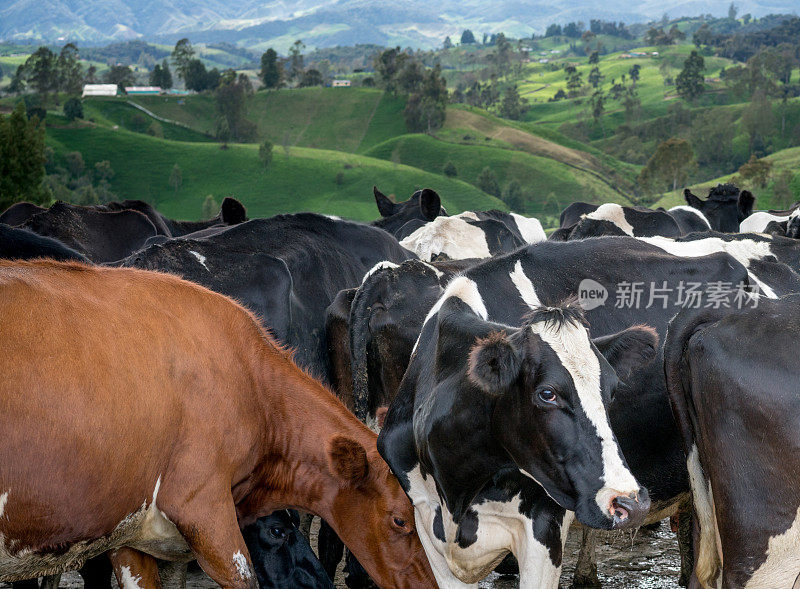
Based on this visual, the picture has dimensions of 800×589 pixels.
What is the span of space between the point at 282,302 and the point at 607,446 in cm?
360

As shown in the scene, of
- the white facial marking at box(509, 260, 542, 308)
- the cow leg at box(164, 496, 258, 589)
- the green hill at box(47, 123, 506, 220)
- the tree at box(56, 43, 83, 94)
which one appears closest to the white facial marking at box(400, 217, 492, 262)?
the white facial marking at box(509, 260, 542, 308)

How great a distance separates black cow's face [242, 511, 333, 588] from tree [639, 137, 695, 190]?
245 ft

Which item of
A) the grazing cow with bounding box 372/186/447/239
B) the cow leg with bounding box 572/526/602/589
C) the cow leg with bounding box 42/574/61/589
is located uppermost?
the grazing cow with bounding box 372/186/447/239

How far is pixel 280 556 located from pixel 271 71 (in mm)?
120802

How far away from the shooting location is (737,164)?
97.6 m

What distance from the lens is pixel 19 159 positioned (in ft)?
113

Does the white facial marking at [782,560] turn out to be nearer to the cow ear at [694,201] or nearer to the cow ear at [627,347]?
the cow ear at [627,347]

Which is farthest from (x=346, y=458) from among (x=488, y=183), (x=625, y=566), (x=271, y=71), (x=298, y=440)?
(x=271, y=71)

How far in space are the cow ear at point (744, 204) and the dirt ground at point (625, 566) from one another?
28.5ft

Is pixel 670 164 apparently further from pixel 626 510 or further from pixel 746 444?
pixel 626 510

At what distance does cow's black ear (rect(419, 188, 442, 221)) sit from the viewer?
13547 millimetres

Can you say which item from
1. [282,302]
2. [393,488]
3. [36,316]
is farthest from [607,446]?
[282,302]

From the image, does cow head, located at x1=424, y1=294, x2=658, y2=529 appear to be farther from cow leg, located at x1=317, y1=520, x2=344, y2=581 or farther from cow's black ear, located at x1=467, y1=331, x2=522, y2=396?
cow leg, located at x1=317, y1=520, x2=344, y2=581

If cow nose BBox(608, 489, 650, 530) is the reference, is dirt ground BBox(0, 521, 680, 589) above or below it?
below
